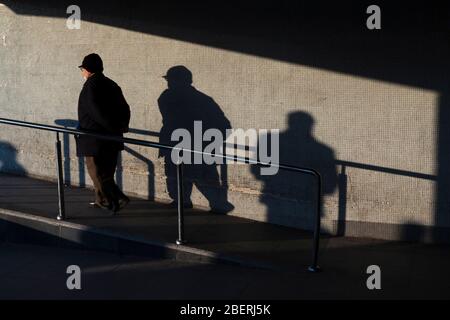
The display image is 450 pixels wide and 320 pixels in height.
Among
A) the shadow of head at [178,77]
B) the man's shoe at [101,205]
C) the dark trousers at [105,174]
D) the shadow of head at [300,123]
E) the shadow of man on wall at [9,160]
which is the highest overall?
the shadow of head at [178,77]

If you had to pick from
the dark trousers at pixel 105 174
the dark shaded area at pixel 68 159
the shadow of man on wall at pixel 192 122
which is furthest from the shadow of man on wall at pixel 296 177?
the dark shaded area at pixel 68 159

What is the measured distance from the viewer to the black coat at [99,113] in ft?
22.2

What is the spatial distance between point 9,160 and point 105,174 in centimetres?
212

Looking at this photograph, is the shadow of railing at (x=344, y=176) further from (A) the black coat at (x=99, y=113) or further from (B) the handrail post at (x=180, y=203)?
(A) the black coat at (x=99, y=113)

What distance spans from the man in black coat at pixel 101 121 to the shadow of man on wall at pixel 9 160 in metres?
1.86

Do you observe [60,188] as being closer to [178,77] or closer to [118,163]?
[118,163]

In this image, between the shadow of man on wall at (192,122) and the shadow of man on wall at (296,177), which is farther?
the shadow of man on wall at (192,122)

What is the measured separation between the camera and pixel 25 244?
22.0ft

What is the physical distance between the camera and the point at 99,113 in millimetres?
6738

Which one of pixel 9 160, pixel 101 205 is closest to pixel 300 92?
pixel 101 205

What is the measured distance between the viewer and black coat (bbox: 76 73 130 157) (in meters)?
6.75

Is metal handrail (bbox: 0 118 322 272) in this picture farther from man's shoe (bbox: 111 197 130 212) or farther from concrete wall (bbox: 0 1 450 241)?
concrete wall (bbox: 0 1 450 241)

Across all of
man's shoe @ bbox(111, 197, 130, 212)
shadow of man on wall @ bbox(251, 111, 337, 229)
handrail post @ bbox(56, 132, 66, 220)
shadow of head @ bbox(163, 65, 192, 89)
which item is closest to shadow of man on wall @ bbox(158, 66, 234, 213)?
shadow of head @ bbox(163, 65, 192, 89)
